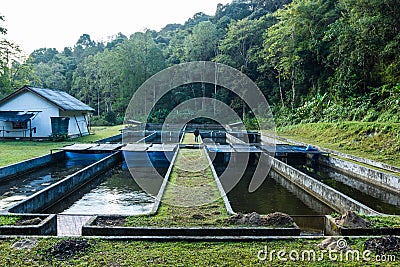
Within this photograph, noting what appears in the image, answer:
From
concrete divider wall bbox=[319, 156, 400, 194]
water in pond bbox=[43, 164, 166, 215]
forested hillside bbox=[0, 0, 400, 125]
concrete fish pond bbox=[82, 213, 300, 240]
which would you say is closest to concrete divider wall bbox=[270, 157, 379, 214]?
concrete divider wall bbox=[319, 156, 400, 194]

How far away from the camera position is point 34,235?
4.93 m

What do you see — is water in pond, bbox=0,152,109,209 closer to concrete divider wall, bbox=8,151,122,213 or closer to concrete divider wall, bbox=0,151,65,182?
concrete divider wall, bbox=0,151,65,182

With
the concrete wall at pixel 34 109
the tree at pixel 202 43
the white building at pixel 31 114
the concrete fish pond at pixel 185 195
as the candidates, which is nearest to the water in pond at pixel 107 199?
the concrete fish pond at pixel 185 195

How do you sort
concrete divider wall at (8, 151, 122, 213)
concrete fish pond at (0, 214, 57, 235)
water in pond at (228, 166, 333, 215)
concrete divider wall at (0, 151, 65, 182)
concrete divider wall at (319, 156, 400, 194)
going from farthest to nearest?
concrete divider wall at (0, 151, 65, 182)
concrete divider wall at (319, 156, 400, 194)
water in pond at (228, 166, 333, 215)
concrete divider wall at (8, 151, 122, 213)
concrete fish pond at (0, 214, 57, 235)

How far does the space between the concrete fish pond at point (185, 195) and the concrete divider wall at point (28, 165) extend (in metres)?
0.03

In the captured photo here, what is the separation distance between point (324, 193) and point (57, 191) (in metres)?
6.57

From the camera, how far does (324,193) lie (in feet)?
28.4

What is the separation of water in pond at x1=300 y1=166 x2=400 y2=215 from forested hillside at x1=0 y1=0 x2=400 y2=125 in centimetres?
547

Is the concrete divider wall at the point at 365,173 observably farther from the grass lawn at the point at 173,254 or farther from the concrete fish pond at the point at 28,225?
the concrete fish pond at the point at 28,225

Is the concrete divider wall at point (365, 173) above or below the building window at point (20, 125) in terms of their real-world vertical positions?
below

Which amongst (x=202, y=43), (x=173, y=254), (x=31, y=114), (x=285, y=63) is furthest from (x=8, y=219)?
(x=202, y=43)

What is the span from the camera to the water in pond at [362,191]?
8.39 metres

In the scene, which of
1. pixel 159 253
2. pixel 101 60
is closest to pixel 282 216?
pixel 159 253

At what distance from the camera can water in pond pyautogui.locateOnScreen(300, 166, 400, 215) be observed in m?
8.39
